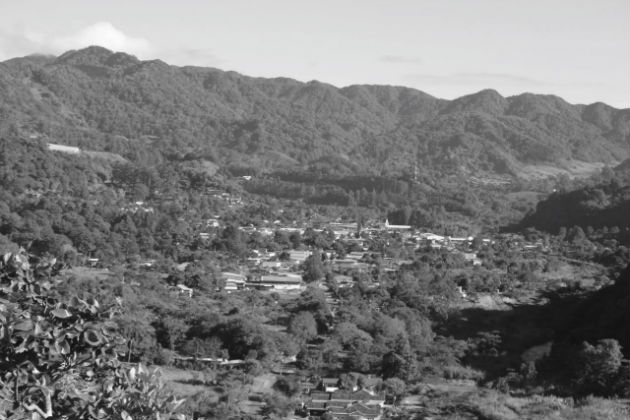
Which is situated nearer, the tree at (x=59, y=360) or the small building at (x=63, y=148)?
the tree at (x=59, y=360)

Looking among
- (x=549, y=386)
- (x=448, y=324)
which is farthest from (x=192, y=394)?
(x=448, y=324)

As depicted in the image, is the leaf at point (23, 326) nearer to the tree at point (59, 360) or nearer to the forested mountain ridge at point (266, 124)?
the tree at point (59, 360)

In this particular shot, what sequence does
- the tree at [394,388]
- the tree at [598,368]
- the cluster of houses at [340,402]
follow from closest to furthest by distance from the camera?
the cluster of houses at [340,402]
the tree at [394,388]
the tree at [598,368]

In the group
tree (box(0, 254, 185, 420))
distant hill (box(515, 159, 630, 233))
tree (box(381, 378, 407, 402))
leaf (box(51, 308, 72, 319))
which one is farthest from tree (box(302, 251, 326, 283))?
leaf (box(51, 308, 72, 319))

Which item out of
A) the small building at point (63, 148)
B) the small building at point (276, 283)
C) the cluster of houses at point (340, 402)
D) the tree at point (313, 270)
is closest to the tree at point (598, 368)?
the cluster of houses at point (340, 402)

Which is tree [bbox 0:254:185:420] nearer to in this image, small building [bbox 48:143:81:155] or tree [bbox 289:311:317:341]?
tree [bbox 289:311:317:341]

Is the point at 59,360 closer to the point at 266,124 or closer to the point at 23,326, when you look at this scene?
the point at 23,326

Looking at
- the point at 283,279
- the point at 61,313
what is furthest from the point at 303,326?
the point at 61,313
